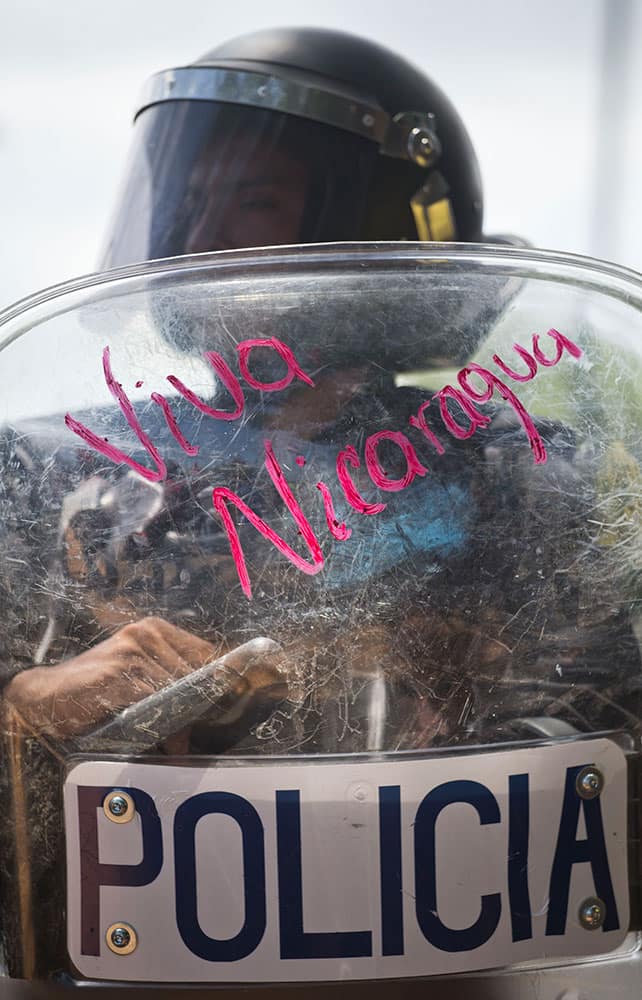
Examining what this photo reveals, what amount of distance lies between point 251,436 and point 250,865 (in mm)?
390

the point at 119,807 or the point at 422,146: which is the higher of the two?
the point at 422,146

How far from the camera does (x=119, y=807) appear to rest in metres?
0.88

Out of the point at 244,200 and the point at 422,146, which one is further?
the point at 422,146

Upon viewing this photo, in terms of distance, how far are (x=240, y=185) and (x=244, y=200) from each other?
3cm

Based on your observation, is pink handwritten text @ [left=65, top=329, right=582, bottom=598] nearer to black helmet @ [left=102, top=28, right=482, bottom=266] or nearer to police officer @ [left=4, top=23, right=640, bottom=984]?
police officer @ [left=4, top=23, right=640, bottom=984]

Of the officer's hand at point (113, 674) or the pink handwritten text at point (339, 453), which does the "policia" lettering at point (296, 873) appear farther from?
the pink handwritten text at point (339, 453)

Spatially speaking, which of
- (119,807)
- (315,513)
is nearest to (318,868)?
(119,807)

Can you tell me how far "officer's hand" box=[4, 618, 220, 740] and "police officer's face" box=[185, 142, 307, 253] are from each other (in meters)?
1.29

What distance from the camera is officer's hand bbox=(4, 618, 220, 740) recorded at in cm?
90

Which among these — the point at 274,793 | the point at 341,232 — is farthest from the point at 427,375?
the point at 341,232

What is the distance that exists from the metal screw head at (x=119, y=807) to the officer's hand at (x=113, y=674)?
70 millimetres

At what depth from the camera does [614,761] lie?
0.92 m

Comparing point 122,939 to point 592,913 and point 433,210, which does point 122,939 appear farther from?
point 433,210

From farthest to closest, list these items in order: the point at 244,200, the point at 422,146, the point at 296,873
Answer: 1. the point at 422,146
2. the point at 244,200
3. the point at 296,873
